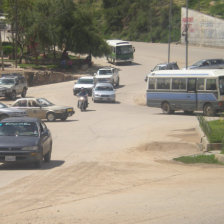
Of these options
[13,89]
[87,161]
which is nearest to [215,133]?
[87,161]

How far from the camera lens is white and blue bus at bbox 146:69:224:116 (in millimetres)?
35188

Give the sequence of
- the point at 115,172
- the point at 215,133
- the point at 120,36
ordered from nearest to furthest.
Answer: the point at 115,172, the point at 215,133, the point at 120,36

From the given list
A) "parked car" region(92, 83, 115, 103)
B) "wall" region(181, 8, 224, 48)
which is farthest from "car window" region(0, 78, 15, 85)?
"wall" region(181, 8, 224, 48)

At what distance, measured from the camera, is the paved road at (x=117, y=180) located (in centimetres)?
1033

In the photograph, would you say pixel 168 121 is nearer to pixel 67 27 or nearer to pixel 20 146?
pixel 20 146

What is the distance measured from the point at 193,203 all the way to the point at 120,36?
98.3 meters

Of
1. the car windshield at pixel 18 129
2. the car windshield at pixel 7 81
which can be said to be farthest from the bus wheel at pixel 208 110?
the car windshield at pixel 7 81

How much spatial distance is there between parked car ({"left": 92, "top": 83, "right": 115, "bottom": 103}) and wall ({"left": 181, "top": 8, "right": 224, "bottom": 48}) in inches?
1554

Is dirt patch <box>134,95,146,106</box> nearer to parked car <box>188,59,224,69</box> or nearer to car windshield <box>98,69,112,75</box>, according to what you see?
car windshield <box>98,69,112,75</box>

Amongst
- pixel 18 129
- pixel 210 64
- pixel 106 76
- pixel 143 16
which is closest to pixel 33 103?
pixel 18 129

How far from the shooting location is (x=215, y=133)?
2091 centimetres

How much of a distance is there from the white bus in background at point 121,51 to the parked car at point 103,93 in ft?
85.1

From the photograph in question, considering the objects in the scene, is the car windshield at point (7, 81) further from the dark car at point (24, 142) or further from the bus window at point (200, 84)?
the dark car at point (24, 142)

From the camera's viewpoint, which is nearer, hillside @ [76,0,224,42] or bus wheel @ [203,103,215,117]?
bus wheel @ [203,103,215,117]
